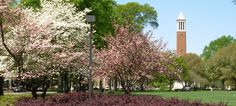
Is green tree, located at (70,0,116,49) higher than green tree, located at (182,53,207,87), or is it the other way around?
green tree, located at (70,0,116,49)

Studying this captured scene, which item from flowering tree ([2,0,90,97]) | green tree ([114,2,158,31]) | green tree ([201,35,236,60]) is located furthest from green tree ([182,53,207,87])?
flowering tree ([2,0,90,97])

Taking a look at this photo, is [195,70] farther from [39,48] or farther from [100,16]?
[39,48]

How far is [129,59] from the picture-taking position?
35219 mm

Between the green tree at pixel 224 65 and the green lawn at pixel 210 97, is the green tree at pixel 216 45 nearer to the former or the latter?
the green tree at pixel 224 65

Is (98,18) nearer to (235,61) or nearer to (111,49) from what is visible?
(111,49)

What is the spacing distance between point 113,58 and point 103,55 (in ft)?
8.95

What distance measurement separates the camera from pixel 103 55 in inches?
1521

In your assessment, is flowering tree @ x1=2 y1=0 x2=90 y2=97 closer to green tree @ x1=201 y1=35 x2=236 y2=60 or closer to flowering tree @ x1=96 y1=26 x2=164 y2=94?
flowering tree @ x1=96 y1=26 x2=164 y2=94

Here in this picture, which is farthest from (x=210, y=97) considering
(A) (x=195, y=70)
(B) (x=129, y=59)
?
(A) (x=195, y=70)

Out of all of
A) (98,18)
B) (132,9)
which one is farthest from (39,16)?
(132,9)

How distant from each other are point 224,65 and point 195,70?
18032mm

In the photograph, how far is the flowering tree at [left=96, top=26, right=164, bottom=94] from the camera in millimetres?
34906

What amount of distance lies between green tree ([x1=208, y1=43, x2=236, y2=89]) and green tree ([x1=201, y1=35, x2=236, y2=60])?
25.0m

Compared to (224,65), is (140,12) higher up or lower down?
higher up
